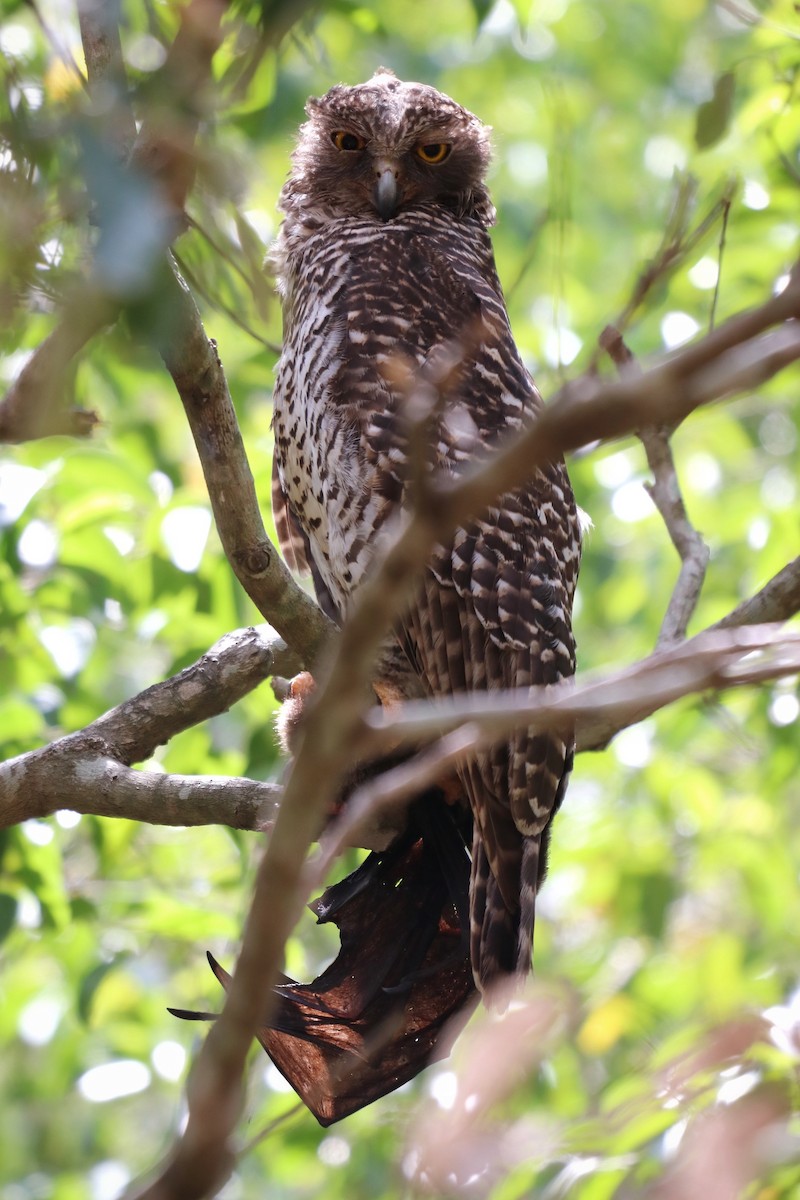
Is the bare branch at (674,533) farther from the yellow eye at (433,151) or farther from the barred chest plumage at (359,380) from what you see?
the yellow eye at (433,151)

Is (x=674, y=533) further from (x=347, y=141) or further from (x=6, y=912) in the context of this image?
(x=6, y=912)

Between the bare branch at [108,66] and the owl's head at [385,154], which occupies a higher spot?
→ the owl's head at [385,154]

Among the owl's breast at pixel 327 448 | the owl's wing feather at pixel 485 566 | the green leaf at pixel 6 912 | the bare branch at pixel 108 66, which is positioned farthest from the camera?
the green leaf at pixel 6 912

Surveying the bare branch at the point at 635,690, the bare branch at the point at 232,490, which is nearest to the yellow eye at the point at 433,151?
the bare branch at the point at 232,490

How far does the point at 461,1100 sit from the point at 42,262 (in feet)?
3.93

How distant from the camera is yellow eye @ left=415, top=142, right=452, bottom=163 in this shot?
161 inches

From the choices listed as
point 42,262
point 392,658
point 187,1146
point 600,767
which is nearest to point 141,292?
point 42,262

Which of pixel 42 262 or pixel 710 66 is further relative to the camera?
pixel 710 66

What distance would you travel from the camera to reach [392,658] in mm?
3230

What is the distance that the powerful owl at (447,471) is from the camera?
2875mm

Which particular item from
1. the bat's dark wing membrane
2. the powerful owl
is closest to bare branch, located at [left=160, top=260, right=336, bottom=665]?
the powerful owl

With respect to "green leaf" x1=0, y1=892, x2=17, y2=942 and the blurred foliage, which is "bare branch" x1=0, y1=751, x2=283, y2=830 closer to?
the blurred foliage

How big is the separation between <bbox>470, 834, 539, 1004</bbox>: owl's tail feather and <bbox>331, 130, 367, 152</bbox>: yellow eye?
7.61ft

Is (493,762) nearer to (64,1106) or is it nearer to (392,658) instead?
(392,658)
